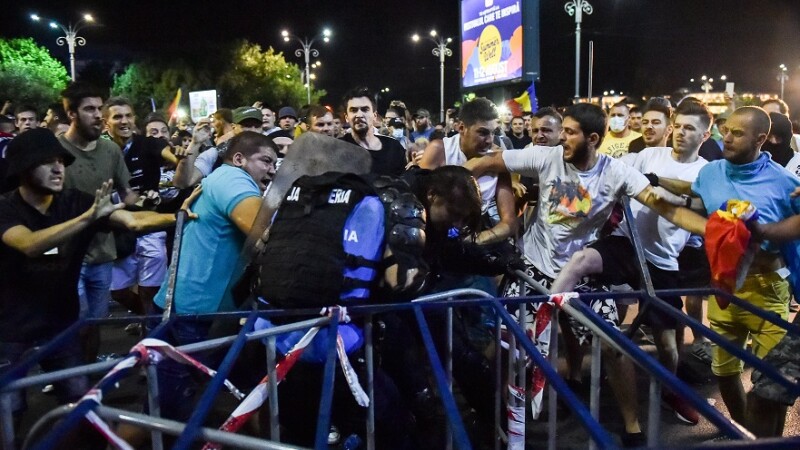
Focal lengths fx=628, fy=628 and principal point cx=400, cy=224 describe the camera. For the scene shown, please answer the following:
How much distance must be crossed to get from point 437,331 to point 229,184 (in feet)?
4.96

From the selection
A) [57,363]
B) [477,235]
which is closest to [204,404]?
[57,363]

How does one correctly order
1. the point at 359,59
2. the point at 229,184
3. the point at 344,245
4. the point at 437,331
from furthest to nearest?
the point at 359,59 < the point at 437,331 < the point at 229,184 < the point at 344,245

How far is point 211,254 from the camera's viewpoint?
346 cm

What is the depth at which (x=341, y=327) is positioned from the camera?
9.08 feet

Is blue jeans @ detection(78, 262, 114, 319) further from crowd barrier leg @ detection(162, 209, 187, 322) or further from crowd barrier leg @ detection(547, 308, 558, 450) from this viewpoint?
crowd barrier leg @ detection(547, 308, 558, 450)

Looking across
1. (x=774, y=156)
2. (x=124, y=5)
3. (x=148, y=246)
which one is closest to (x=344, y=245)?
(x=148, y=246)

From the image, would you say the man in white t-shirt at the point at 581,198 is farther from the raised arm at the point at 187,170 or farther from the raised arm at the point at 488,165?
the raised arm at the point at 187,170

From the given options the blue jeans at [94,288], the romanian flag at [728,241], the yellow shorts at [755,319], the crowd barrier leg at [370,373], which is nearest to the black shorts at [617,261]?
the yellow shorts at [755,319]

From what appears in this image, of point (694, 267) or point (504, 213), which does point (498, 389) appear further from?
point (694, 267)

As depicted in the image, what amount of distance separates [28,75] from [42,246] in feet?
123

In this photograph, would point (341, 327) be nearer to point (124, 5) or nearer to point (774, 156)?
point (774, 156)

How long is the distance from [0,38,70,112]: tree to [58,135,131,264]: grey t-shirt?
30142 millimetres

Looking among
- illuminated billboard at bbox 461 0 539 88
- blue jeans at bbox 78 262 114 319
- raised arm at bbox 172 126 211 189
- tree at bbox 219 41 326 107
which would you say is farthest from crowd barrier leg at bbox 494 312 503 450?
tree at bbox 219 41 326 107

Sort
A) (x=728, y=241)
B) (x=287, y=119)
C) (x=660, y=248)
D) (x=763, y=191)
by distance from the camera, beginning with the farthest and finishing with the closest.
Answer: (x=287, y=119)
(x=660, y=248)
(x=763, y=191)
(x=728, y=241)
